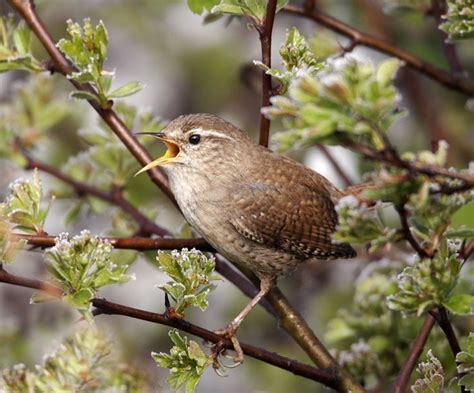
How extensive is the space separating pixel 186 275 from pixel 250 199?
0.86 m

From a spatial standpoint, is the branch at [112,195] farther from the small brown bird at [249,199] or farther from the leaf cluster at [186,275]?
the leaf cluster at [186,275]

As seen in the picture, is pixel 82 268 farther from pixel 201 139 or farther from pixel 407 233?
A: pixel 201 139

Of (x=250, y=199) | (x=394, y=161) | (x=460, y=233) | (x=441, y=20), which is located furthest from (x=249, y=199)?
(x=394, y=161)

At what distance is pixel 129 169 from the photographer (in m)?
2.87

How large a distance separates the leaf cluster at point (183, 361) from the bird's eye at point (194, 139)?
102cm

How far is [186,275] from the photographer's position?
184cm

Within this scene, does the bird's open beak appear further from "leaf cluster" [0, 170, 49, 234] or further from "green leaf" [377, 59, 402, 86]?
"green leaf" [377, 59, 402, 86]

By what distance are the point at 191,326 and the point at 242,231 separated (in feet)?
2.46

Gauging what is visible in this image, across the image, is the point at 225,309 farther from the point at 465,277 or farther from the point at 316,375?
the point at 316,375

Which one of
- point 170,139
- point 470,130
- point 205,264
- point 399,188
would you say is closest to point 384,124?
point 399,188

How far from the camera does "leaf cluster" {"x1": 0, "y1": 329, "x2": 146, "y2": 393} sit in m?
2.17

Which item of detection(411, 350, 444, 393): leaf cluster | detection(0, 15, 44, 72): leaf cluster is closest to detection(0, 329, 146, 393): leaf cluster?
detection(0, 15, 44, 72): leaf cluster

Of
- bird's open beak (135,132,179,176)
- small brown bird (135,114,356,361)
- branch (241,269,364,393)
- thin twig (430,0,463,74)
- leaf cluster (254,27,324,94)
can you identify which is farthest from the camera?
thin twig (430,0,463,74)

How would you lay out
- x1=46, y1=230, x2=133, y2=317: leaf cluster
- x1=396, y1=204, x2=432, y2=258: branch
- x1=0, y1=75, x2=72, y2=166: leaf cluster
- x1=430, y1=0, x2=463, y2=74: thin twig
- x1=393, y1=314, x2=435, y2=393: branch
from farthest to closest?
x1=0, y1=75, x2=72, y2=166: leaf cluster → x1=430, y1=0, x2=463, y2=74: thin twig → x1=393, y1=314, x2=435, y2=393: branch → x1=46, y1=230, x2=133, y2=317: leaf cluster → x1=396, y1=204, x2=432, y2=258: branch
